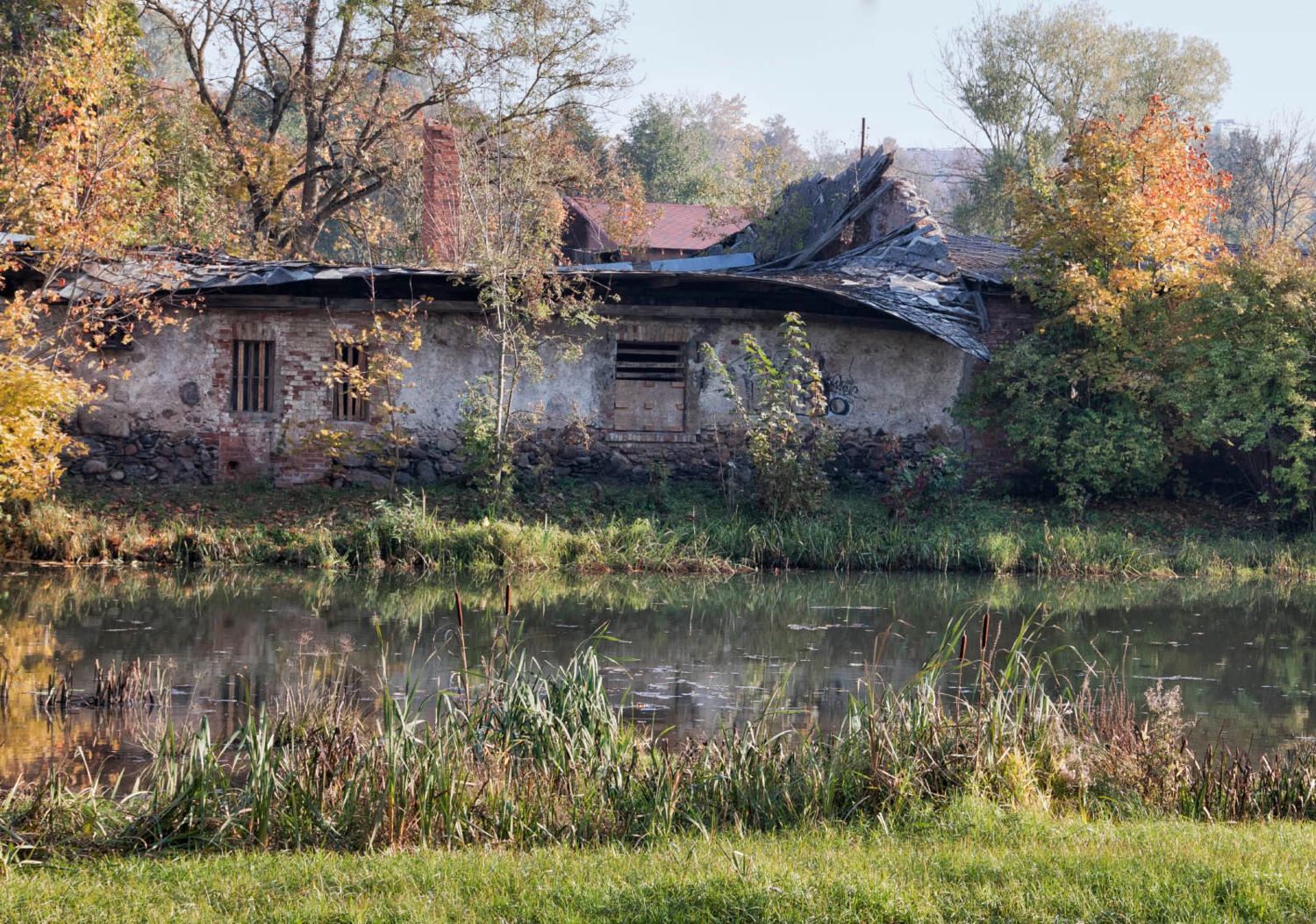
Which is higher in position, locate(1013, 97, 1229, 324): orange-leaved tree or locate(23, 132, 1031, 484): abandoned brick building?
locate(1013, 97, 1229, 324): orange-leaved tree

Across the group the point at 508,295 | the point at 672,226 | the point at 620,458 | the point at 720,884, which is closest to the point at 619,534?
the point at 620,458

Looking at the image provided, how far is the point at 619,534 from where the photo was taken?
52.8 feet

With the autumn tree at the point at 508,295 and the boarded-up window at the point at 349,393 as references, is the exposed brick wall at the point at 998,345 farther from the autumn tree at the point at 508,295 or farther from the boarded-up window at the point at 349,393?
the boarded-up window at the point at 349,393

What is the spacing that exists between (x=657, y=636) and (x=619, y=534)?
4516 mm

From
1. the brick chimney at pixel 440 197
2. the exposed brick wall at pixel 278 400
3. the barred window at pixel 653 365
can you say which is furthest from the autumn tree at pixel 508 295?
the brick chimney at pixel 440 197

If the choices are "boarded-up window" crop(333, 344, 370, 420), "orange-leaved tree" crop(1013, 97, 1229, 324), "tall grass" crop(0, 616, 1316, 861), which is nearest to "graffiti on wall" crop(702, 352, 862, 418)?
"orange-leaved tree" crop(1013, 97, 1229, 324)

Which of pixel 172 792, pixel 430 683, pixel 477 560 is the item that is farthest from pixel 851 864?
pixel 477 560

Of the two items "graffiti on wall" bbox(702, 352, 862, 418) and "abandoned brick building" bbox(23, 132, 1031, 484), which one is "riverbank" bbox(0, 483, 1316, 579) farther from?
"graffiti on wall" bbox(702, 352, 862, 418)

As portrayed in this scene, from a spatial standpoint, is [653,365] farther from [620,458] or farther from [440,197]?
[440,197]

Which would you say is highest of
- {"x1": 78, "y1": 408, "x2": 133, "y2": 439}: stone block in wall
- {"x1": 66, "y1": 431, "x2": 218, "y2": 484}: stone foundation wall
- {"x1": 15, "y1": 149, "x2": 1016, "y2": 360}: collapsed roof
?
{"x1": 15, "y1": 149, "x2": 1016, "y2": 360}: collapsed roof

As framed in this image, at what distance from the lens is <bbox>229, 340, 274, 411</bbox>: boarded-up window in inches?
731

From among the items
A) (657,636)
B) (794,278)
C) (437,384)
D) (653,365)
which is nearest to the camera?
(657,636)

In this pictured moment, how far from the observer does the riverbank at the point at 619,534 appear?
49.3ft

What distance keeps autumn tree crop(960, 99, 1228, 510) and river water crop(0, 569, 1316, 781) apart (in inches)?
134
